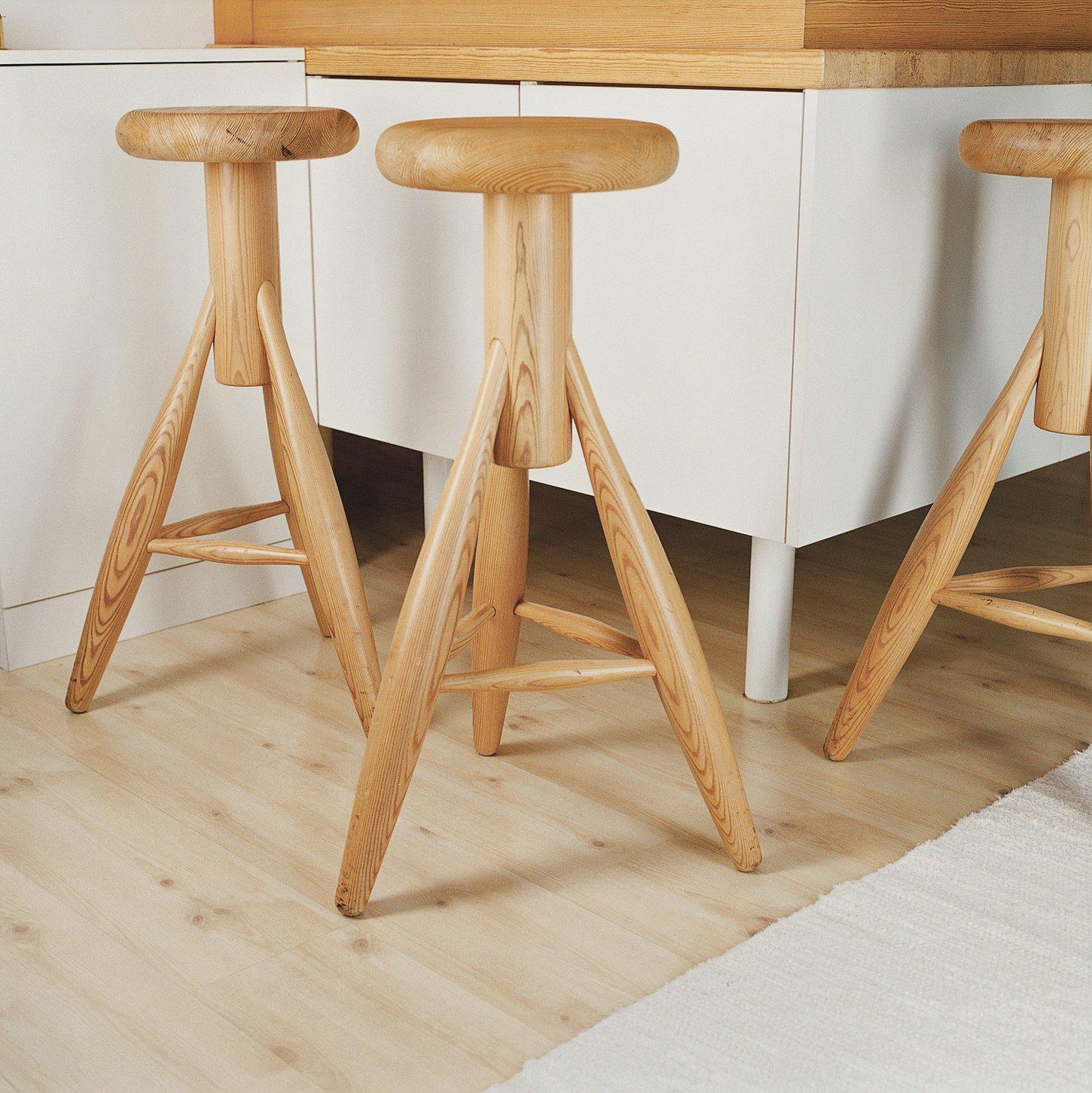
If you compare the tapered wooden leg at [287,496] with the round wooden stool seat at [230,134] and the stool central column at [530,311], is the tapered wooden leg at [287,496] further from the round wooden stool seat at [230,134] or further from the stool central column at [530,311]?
the stool central column at [530,311]

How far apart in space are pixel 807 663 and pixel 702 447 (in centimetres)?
41

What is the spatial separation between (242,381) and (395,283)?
1.33 ft

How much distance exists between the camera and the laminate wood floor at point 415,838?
115cm

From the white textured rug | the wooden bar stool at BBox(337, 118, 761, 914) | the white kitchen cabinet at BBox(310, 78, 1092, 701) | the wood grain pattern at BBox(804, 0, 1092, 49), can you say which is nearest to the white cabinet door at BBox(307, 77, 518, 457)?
the white kitchen cabinet at BBox(310, 78, 1092, 701)

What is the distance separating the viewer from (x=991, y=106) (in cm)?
167

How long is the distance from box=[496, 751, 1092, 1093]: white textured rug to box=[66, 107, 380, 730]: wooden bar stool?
62 centimetres

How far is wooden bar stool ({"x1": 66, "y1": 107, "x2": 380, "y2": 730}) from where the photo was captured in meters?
1.54

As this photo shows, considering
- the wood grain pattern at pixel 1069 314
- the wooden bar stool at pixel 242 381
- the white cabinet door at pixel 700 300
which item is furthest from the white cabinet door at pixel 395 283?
the wood grain pattern at pixel 1069 314

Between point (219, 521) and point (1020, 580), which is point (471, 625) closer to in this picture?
point (219, 521)

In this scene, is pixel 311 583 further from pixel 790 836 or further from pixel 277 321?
pixel 790 836

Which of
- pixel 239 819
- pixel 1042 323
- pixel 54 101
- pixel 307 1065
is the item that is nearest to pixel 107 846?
pixel 239 819

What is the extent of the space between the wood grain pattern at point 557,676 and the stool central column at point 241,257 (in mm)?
530

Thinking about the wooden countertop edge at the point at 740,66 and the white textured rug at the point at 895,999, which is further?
the wooden countertop edge at the point at 740,66

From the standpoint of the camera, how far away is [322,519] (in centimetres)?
163
